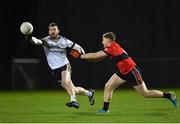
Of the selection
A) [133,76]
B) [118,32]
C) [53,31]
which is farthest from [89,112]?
[118,32]

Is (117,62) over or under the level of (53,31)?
under

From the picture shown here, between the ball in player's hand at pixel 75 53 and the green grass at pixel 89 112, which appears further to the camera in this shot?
the ball in player's hand at pixel 75 53

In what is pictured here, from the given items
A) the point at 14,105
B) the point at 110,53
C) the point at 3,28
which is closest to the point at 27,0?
the point at 3,28

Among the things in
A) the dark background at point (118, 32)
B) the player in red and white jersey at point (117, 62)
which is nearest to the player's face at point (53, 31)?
the player in red and white jersey at point (117, 62)

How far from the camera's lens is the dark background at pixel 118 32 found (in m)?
23.2

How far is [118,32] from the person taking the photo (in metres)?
23.8

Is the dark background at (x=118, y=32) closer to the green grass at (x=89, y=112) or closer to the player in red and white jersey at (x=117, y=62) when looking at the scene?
A: the green grass at (x=89, y=112)

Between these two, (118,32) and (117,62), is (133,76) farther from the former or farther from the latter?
(118,32)

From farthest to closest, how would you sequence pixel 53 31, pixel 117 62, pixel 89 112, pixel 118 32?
pixel 118 32, pixel 53 31, pixel 89 112, pixel 117 62

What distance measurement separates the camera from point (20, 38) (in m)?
25.8

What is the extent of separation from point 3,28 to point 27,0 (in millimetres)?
1539

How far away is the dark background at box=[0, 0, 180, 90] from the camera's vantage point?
23.2 m

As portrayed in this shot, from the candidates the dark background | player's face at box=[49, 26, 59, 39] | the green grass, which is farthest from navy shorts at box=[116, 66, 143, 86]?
the dark background

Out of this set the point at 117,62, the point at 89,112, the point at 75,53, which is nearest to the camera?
the point at 117,62
